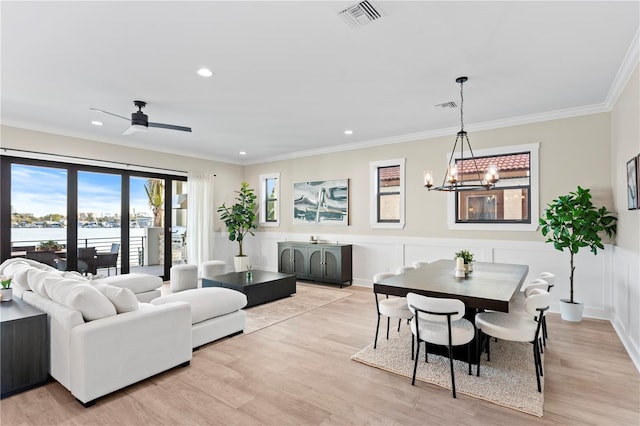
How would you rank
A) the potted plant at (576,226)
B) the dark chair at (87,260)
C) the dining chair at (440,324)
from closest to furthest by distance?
the dining chair at (440,324) < the potted plant at (576,226) < the dark chair at (87,260)

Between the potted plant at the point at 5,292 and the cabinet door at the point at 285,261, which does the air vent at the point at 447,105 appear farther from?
the potted plant at the point at 5,292

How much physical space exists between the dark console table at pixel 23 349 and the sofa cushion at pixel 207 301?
0.89 m

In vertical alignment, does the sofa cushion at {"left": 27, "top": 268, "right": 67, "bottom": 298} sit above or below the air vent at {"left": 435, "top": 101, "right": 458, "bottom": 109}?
below

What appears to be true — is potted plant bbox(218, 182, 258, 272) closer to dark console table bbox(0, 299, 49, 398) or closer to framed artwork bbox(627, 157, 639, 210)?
dark console table bbox(0, 299, 49, 398)

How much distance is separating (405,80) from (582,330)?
11.9ft

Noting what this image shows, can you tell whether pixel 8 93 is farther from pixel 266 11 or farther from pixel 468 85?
pixel 468 85

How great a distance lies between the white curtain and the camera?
7422 mm

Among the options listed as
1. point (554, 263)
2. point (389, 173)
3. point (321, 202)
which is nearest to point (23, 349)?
point (321, 202)

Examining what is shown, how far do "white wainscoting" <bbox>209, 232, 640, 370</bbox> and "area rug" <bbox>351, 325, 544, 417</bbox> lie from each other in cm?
108

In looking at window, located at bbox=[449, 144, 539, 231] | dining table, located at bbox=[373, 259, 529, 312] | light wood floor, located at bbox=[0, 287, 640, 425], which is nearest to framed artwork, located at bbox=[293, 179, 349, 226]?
window, located at bbox=[449, 144, 539, 231]

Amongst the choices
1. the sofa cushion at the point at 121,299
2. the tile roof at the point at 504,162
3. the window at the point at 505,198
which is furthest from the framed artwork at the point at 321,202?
the sofa cushion at the point at 121,299

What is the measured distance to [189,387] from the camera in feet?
8.76

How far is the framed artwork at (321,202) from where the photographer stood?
6887mm

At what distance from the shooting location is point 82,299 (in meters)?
2.52
